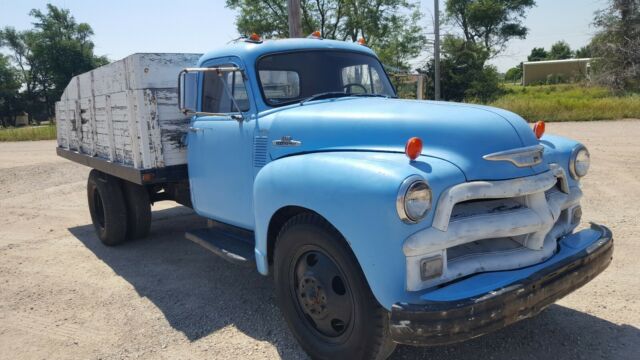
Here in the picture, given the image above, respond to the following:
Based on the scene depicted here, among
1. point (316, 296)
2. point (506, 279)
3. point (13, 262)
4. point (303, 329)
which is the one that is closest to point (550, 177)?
point (506, 279)

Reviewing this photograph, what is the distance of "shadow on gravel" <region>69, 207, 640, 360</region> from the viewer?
3197 millimetres

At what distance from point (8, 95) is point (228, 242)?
58.5 m

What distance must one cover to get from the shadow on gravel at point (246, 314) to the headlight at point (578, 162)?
1070mm

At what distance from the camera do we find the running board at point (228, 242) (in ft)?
12.2

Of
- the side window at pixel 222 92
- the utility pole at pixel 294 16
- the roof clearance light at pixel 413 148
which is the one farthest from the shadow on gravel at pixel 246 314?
the utility pole at pixel 294 16

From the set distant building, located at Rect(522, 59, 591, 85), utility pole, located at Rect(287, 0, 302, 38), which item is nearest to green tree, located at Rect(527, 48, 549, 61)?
distant building, located at Rect(522, 59, 591, 85)

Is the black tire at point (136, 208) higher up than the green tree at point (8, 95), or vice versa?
the green tree at point (8, 95)

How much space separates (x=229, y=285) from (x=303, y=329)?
1639mm

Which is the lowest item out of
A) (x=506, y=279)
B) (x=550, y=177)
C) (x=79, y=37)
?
(x=506, y=279)

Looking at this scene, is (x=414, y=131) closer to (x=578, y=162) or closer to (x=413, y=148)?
(x=413, y=148)

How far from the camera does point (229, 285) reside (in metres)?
4.62

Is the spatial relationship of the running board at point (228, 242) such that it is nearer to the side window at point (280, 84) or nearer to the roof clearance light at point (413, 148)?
the side window at point (280, 84)

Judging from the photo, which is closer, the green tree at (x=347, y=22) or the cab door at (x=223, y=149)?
the cab door at (x=223, y=149)

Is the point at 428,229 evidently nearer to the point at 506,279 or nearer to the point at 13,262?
the point at 506,279
